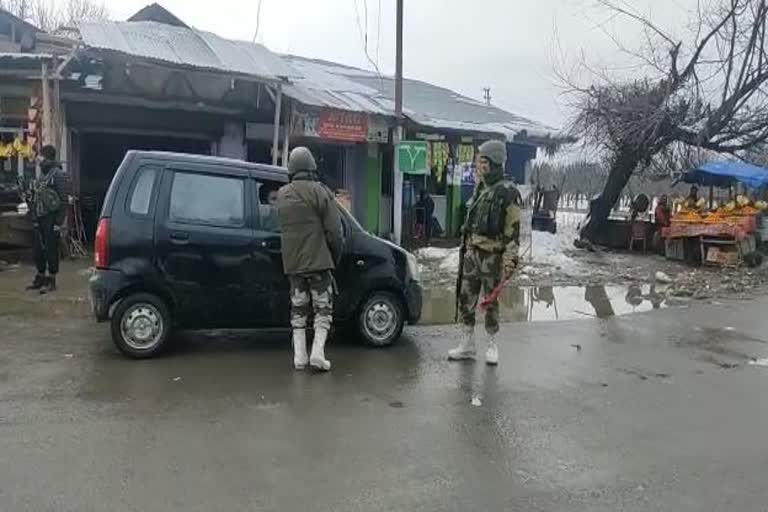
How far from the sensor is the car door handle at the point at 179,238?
254 inches

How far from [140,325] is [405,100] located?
1366 cm

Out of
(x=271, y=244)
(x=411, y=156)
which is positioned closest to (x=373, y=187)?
(x=411, y=156)

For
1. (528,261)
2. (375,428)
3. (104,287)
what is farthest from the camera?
(528,261)

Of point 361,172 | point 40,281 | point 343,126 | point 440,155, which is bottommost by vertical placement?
point 40,281

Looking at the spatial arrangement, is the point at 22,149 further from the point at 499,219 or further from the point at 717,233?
the point at 717,233

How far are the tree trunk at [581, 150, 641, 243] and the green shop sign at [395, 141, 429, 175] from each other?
5919 mm

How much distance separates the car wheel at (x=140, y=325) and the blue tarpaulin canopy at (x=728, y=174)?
54.7 ft

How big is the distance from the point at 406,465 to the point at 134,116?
11.7 m

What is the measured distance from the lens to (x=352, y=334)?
24.9 feet

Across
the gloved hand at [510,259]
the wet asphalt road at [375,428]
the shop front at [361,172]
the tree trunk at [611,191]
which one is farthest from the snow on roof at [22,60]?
the tree trunk at [611,191]

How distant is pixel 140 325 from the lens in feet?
21.1

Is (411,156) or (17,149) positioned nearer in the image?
(17,149)

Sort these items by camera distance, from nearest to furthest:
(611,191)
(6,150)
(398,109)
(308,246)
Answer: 1. (308,246)
2. (6,150)
3. (398,109)
4. (611,191)

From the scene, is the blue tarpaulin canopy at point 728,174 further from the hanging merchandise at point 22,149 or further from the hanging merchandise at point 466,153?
the hanging merchandise at point 22,149
